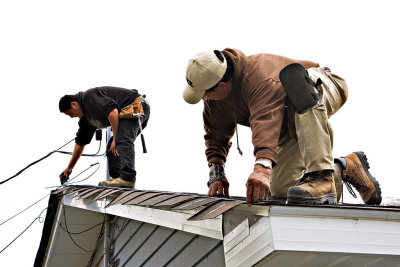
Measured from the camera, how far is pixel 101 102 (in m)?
5.43

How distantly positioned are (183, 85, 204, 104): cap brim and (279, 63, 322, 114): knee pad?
1.61 ft

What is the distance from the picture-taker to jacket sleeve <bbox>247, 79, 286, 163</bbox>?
8.28ft

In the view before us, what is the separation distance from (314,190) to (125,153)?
3.18 m

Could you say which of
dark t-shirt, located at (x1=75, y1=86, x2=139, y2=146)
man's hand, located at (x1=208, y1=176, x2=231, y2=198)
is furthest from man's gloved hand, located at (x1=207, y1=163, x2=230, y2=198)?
dark t-shirt, located at (x1=75, y1=86, x2=139, y2=146)

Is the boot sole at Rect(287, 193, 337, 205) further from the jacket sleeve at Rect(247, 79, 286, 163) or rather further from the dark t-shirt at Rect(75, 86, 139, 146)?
the dark t-shirt at Rect(75, 86, 139, 146)

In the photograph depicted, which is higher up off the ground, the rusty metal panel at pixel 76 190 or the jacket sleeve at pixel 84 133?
the jacket sleeve at pixel 84 133

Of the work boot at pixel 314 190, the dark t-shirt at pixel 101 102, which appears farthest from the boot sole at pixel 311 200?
the dark t-shirt at pixel 101 102

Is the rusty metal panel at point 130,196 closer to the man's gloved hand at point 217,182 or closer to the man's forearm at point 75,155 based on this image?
the man's gloved hand at point 217,182

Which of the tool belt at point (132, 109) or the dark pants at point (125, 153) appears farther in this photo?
the tool belt at point (132, 109)

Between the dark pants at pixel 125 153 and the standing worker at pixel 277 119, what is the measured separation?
78.8 inches

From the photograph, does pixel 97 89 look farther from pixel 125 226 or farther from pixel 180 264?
pixel 180 264

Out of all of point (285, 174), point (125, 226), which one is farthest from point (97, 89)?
point (285, 174)

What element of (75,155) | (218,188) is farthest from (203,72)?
(75,155)

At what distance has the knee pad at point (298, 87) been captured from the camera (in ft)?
8.81
